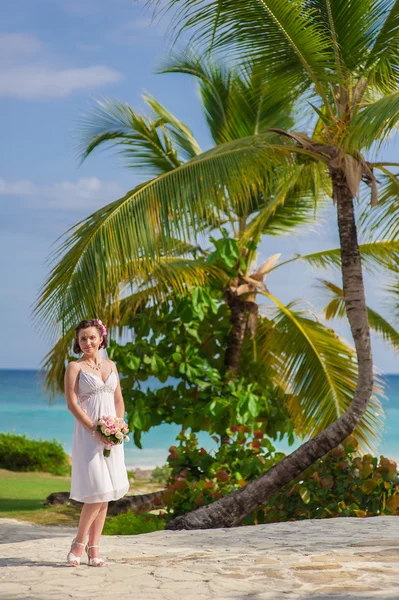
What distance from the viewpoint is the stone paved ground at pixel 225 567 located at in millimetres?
4523

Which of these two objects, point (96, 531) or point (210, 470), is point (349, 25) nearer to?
point (210, 470)

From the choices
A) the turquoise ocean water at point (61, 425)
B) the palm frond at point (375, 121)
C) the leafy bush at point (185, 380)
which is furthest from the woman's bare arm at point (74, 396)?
the turquoise ocean water at point (61, 425)

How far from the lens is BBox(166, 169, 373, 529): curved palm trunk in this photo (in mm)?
8281

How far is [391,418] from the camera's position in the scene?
141 ft

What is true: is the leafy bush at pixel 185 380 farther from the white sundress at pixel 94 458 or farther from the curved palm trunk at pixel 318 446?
the white sundress at pixel 94 458

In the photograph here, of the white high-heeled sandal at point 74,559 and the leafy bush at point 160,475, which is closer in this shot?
Answer: the white high-heeled sandal at point 74,559

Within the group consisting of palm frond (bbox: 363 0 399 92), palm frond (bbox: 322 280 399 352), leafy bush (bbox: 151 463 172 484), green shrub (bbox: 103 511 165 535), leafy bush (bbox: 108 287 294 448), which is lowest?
green shrub (bbox: 103 511 165 535)

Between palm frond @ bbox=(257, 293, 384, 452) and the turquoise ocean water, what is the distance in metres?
13.1

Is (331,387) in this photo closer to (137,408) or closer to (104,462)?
(137,408)

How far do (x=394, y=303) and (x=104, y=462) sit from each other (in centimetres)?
742

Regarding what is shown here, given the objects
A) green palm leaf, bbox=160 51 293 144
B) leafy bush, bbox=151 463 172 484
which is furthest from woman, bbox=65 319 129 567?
leafy bush, bbox=151 463 172 484

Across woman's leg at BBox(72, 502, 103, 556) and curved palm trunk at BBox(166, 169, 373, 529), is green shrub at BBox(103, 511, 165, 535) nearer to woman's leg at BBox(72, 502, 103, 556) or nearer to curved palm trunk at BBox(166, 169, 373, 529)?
curved palm trunk at BBox(166, 169, 373, 529)

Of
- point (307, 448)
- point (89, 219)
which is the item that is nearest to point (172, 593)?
point (307, 448)

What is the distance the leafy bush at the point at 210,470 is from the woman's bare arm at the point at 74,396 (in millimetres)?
4037
